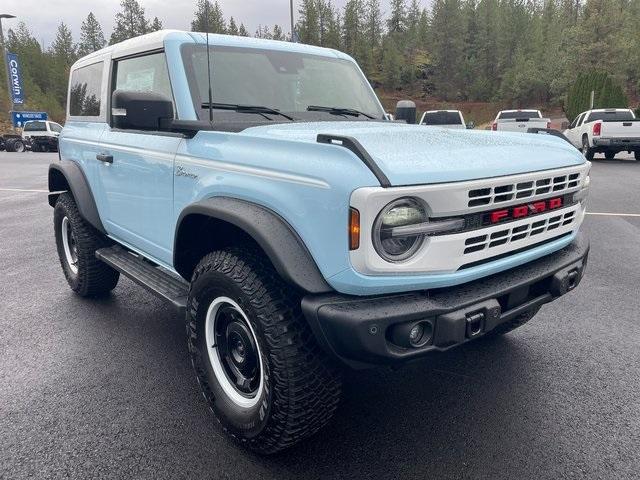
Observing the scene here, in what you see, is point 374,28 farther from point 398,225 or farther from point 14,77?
point 398,225

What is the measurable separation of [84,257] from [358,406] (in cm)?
281

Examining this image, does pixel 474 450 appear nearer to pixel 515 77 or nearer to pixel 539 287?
pixel 539 287

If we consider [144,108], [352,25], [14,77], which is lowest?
[144,108]

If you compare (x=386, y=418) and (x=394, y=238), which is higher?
(x=394, y=238)

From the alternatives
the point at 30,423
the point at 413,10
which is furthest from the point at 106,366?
the point at 413,10

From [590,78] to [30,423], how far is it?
47.3 m

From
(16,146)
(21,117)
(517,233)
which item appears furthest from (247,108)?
(21,117)

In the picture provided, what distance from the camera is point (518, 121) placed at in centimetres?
2095

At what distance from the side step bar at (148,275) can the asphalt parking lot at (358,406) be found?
1.75 ft

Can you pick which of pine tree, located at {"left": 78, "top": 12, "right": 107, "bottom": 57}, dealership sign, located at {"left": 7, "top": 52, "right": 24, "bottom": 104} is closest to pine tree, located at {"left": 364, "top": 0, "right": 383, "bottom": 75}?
pine tree, located at {"left": 78, "top": 12, "right": 107, "bottom": 57}

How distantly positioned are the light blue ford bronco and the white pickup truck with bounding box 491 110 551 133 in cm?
1687

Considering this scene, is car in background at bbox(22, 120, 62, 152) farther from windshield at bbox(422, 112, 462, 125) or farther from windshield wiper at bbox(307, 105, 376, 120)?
windshield wiper at bbox(307, 105, 376, 120)

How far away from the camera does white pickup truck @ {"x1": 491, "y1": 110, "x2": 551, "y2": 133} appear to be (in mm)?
19469

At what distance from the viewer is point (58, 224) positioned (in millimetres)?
5008
